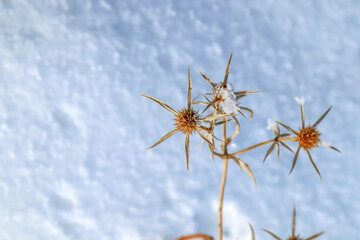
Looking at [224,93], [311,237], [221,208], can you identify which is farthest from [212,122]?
[311,237]

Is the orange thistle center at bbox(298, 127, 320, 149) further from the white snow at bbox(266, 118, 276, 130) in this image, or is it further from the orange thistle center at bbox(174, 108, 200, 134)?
the orange thistle center at bbox(174, 108, 200, 134)

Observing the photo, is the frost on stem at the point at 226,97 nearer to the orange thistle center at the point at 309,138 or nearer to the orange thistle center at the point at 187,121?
the orange thistle center at the point at 187,121

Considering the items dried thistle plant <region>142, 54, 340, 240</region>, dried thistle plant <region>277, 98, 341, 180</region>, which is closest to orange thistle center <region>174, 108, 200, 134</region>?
dried thistle plant <region>142, 54, 340, 240</region>

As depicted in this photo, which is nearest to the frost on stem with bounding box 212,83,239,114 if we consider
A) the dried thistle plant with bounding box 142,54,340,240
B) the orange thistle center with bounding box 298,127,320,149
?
the dried thistle plant with bounding box 142,54,340,240

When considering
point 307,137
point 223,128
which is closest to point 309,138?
point 307,137

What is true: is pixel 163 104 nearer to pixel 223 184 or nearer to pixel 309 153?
pixel 223 184

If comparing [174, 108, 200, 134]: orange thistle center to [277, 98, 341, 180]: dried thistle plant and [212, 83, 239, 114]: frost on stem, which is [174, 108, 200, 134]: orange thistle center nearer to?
[212, 83, 239, 114]: frost on stem
